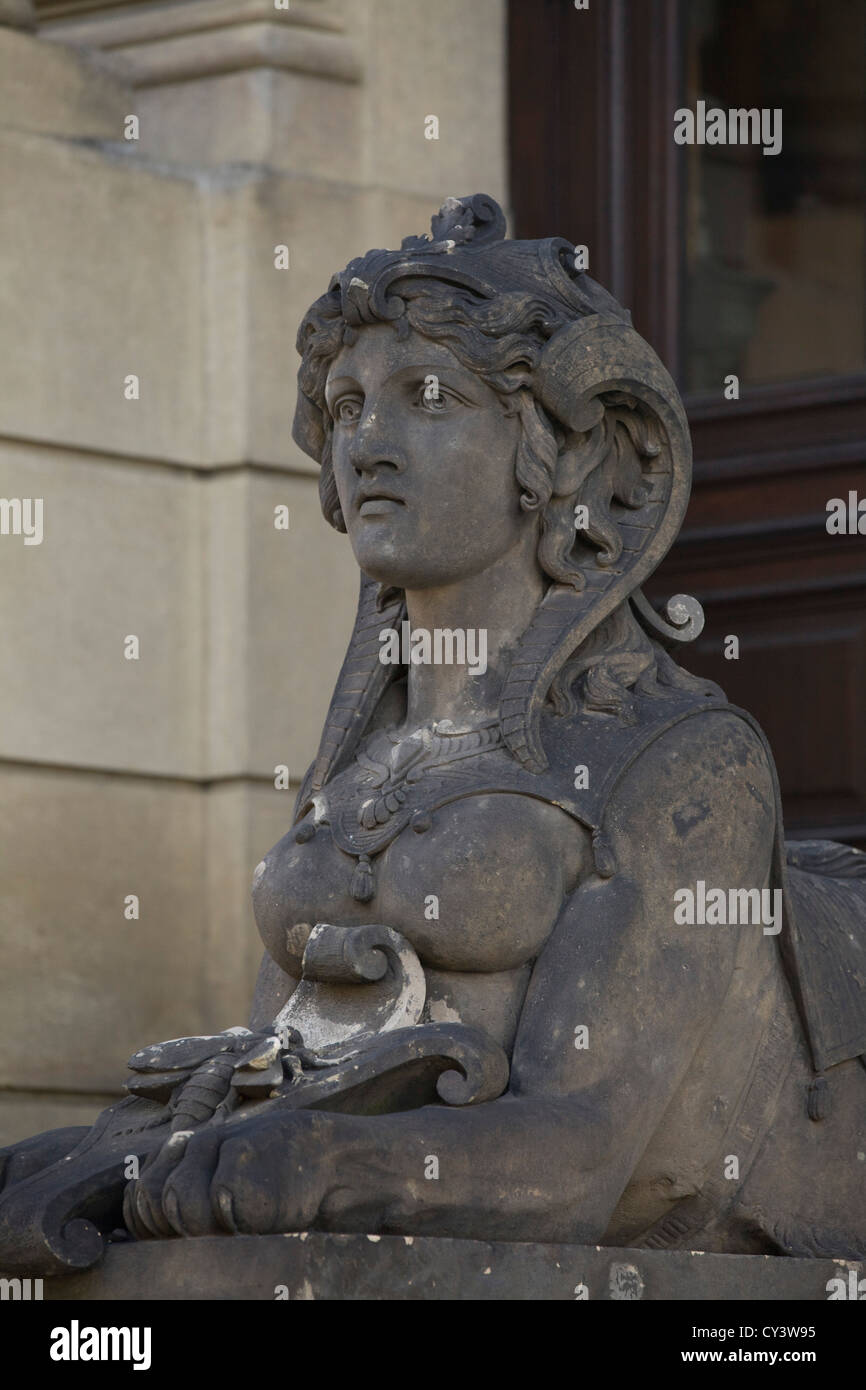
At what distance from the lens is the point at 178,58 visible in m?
8.40

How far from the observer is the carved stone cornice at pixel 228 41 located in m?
8.30

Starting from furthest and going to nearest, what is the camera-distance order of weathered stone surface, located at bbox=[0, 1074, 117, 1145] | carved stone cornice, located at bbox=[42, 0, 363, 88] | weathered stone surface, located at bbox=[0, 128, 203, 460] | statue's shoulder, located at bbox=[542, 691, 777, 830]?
carved stone cornice, located at bbox=[42, 0, 363, 88] < weathered stone surface, located at bbox=[0, 128, 203, 460] < weathered stone surface, located at bbox=[0, 1074, 117, 1145] < statue's shoulder, located at bbox=[542, 691, 777, 830]

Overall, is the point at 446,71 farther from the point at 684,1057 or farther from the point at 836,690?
the point at 684,1057

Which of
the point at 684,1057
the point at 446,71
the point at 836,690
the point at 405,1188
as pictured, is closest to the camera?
the point at 405,1188

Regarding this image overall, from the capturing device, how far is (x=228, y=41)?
8328mm

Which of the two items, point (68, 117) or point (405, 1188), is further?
point (68, 117)

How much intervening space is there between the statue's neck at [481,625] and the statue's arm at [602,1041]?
355mm

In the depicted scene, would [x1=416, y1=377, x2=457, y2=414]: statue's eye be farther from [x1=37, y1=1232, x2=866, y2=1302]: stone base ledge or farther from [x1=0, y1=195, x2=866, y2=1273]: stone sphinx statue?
[x1=37, y1=1232, x2=866, y2=1302]: stone base ledge

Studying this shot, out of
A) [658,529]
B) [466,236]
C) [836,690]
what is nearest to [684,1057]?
[658,529]

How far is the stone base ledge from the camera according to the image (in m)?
4.60

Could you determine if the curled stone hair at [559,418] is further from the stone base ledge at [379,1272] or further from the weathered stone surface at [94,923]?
the weathered stone surface at [94,923]


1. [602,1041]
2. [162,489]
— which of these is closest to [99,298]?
[162,489]

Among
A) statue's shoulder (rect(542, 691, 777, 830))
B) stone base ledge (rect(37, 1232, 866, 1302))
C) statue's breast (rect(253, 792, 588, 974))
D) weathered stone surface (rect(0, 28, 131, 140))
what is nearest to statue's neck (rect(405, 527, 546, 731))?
statue's shoulder (rect(542, 691, 777, 830))
